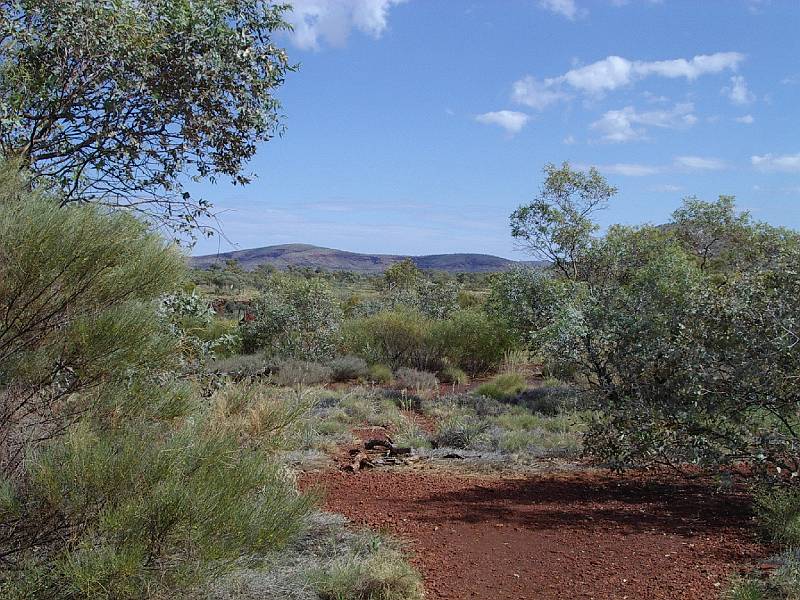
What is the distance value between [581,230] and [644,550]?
994 cm

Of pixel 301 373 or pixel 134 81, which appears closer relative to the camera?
pixel 134 81

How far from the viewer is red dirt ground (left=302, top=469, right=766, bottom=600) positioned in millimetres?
4426

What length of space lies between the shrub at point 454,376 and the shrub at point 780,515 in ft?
38.7

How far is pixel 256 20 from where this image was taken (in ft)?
19.2

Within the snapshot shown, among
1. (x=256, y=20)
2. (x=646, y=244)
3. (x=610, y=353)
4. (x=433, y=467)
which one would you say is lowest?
(x=433, y=467)

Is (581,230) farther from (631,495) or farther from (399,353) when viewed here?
(631,495)

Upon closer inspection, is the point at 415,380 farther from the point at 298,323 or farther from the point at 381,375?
the point at 298,323

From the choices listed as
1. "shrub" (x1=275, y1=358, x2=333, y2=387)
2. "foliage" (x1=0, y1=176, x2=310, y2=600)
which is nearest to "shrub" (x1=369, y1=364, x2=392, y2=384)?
"shrub" (x1=275, y1=358, x2=333, y2=387)

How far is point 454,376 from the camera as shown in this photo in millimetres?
17656

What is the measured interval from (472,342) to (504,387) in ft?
13.7

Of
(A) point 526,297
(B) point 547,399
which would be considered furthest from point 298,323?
(B) point 547,399

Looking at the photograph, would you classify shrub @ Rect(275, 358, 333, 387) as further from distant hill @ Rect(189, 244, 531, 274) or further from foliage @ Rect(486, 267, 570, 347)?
distant hill @ Rect(189, 244, 531, 274)

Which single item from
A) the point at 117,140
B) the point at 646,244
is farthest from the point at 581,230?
the point at 117,140

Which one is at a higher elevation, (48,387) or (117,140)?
(117,140)
